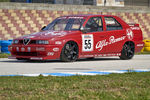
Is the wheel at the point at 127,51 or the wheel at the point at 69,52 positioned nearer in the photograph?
the wheel at the point at 69,52

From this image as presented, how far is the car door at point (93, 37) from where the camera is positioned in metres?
14.7

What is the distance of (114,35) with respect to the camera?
1555 centimetres

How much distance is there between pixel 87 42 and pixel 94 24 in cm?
81

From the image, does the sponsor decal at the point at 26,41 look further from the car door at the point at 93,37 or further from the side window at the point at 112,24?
the side window at the point at 112,24

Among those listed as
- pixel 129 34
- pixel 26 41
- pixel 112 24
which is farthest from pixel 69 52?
pixel 129 34

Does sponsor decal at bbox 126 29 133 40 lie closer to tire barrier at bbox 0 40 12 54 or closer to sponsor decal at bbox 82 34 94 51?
sponsor decal at bbox 82 34 94 51

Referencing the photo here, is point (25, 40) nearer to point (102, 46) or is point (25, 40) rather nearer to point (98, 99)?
point (102, 46)

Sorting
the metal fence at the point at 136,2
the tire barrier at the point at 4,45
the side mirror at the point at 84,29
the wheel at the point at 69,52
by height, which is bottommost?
the tire barrier at the point at 4,45

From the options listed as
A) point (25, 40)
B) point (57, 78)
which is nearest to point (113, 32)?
point (25, 40)

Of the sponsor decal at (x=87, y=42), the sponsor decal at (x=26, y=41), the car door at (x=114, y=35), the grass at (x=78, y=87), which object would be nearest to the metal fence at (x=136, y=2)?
the car door at (x=114, y=35)

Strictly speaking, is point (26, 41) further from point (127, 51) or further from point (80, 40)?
point (127, 51)

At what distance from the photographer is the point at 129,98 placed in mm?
6859

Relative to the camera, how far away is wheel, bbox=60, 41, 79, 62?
14099 mm

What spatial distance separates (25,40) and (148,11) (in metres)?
19.7
